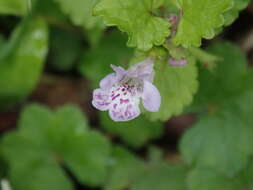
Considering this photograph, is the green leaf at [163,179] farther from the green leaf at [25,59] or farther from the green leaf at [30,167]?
the green leaf at [25,59]

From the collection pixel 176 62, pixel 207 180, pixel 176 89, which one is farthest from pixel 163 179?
pixel 176 62

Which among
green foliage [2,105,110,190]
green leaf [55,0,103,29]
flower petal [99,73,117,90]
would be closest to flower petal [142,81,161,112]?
flower petal [99,73,117,90]

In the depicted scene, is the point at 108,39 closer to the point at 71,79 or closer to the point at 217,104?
the point at 71,79

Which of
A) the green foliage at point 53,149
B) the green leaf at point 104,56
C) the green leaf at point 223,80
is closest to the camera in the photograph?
the green leaf at point 223,80

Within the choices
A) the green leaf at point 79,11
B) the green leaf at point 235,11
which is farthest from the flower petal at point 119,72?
the green leaf at point 79,11

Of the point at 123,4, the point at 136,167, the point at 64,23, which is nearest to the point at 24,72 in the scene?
the point at 64,23

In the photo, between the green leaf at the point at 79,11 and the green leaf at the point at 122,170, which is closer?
the green leaf at the point at 79,11

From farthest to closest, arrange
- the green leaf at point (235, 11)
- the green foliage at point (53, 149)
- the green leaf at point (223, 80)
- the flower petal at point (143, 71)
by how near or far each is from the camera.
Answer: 1. the green foliage at point (53, 149)
2. the green leaf at point (223, 80)
3. the green leaf at point (235, 11)
4. the flower petal at point (143, 71)

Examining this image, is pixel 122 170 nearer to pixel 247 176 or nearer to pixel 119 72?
pixel 247 176
